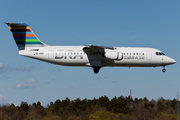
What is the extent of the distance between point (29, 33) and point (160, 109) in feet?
160

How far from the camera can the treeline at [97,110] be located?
6078 cm

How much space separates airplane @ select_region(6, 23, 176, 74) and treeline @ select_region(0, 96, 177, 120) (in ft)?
99.4

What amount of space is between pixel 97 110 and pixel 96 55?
42.5 meters

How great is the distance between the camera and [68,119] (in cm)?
6000

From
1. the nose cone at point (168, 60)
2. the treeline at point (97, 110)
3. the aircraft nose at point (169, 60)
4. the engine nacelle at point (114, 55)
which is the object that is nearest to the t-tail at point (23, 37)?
the engine nacelle at point (114, 55)

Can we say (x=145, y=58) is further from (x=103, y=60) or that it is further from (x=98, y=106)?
(x=98, y=106)

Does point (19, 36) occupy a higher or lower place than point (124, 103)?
higher

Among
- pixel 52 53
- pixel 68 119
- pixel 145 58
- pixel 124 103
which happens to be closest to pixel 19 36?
pixel 52 53

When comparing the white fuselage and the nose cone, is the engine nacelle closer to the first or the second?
the white fuselage

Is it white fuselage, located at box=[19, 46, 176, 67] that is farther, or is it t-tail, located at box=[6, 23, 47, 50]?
t-tail, located at box=[6, 23, 47, 50]

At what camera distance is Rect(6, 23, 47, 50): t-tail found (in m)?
30.0

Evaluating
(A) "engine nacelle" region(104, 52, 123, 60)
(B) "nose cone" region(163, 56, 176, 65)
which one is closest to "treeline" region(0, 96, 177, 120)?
(B) "nose cone" region(163, 56, 176, 65)

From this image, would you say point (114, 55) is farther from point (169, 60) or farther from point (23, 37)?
point (23, 37)

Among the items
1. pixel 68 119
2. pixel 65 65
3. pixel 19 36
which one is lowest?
pixel 68 119
